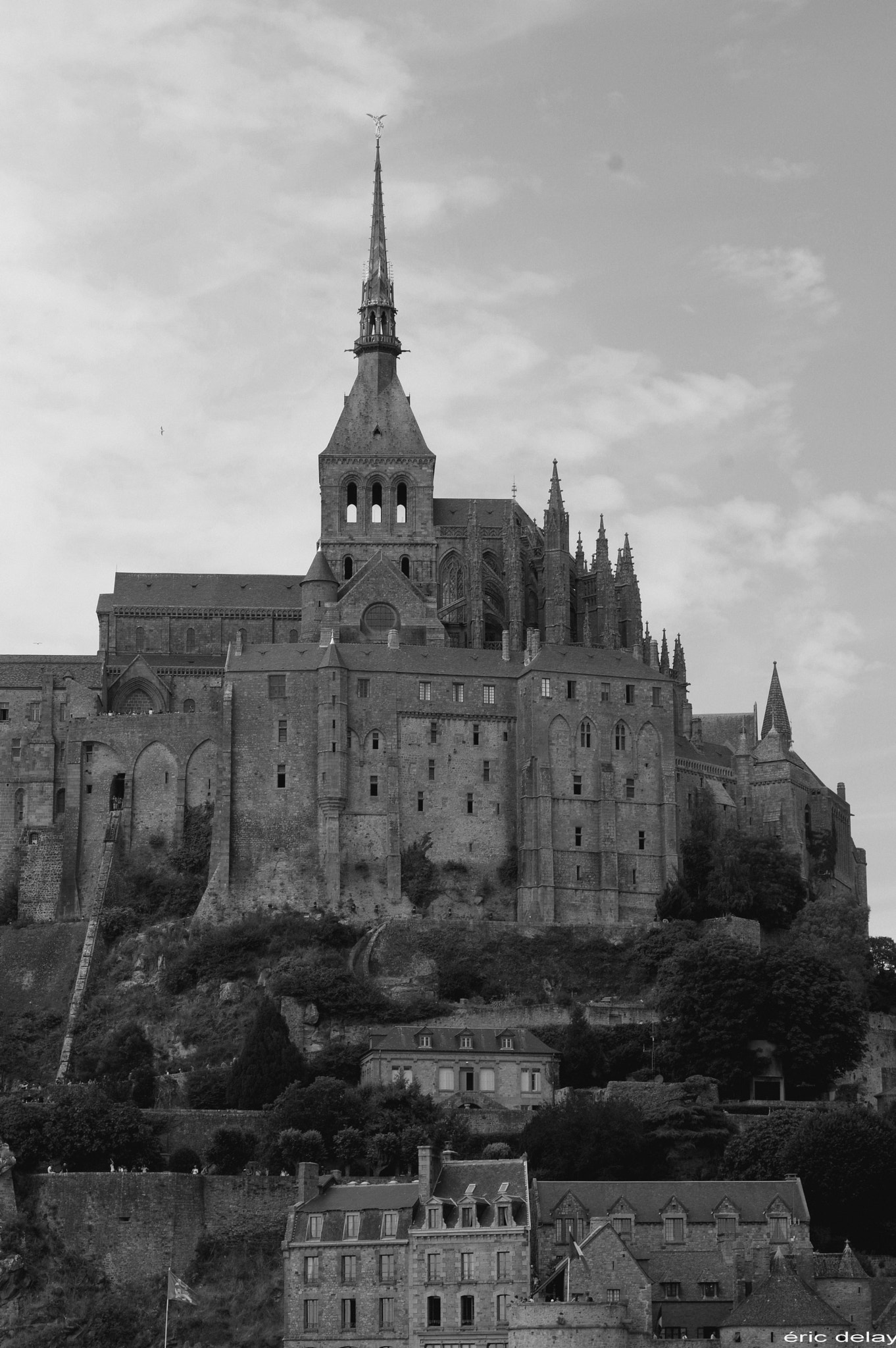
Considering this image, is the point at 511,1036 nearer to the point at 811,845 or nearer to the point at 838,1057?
the point at 838,1057

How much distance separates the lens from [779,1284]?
72.8m

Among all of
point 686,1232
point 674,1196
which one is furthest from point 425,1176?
point 686,1232

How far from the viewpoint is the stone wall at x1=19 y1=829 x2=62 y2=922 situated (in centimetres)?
11000

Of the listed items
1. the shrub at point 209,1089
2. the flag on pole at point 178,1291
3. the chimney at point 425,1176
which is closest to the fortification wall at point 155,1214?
the flag on pole at point 178,1291

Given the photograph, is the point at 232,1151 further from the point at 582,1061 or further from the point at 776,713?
the point at 776,713

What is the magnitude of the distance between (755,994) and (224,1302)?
24.4 meters

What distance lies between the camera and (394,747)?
107688 mm

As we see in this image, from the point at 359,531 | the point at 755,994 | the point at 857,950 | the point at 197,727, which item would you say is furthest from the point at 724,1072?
the point at 359,531

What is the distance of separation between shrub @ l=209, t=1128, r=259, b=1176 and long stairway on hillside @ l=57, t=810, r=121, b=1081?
13630mm

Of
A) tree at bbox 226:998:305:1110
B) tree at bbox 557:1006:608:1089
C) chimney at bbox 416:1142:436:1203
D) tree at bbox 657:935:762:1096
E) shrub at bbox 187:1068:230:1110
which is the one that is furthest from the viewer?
tree at bbox 557:1006:608:1089

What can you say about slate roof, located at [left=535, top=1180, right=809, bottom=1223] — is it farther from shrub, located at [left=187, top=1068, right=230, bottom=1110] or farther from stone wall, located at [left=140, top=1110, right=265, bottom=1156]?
shrub, located at [left=187, top=1068, right=230, bottom=1110]

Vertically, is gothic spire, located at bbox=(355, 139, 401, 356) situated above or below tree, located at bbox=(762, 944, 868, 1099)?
above

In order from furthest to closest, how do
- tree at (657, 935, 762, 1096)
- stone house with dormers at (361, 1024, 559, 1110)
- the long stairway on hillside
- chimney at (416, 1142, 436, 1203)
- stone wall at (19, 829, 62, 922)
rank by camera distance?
1. stone wall at (19, 829, 62, 922)
2. the long stairway on hillside
3. tree at (657, 935, 762, 1096)
4. stone house with dormers at (361, 1024, 559, 1110)
5. chimney at (416, 1142, 436, 1203)

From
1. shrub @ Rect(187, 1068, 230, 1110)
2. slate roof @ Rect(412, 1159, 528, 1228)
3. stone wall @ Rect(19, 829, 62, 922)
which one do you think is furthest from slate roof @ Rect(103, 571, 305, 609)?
slate roof @ Rect(412, 1159, 528, 1228)
